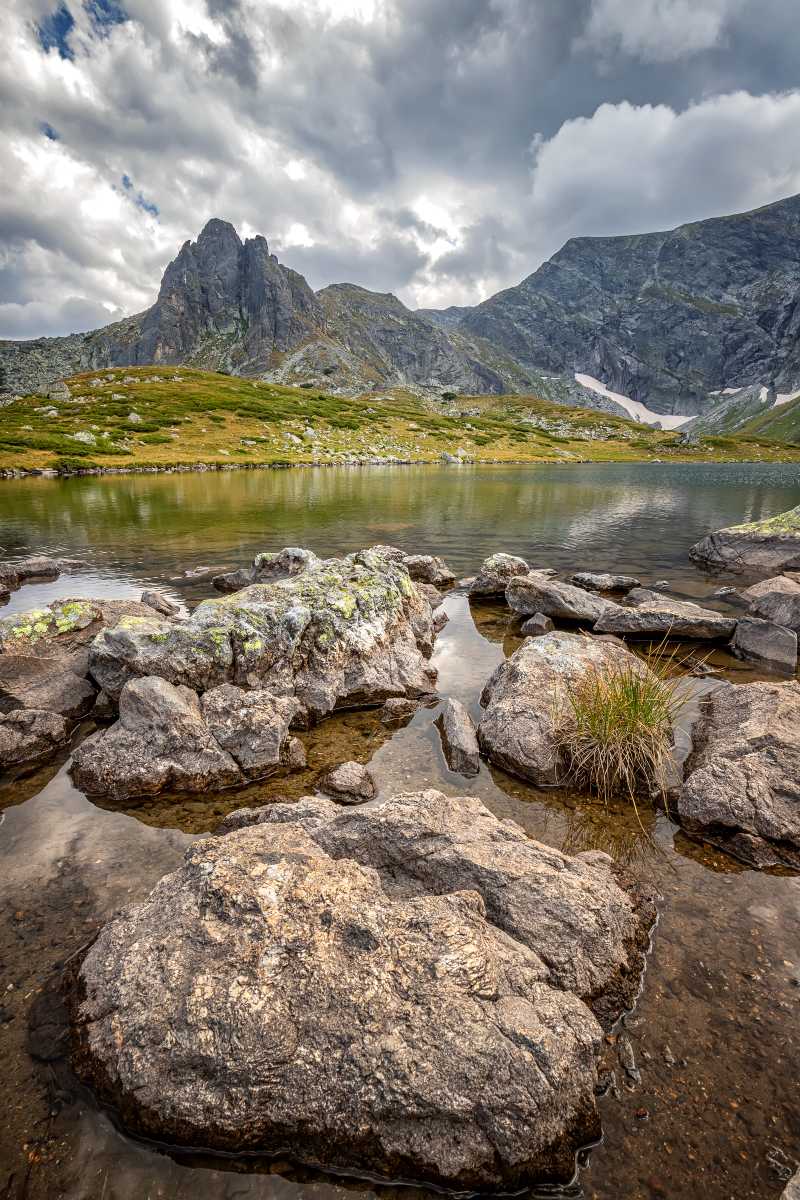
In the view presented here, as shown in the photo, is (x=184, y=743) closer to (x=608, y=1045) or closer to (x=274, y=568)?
(x=608, y=1045)

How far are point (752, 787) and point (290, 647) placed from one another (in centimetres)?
982

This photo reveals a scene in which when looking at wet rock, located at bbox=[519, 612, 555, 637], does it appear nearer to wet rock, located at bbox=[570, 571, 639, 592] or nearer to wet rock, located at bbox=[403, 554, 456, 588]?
wet rock, located at bbox=[403, 554, 456, 588]

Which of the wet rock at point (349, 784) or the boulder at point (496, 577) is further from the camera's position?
the boulder at point (496, 577)

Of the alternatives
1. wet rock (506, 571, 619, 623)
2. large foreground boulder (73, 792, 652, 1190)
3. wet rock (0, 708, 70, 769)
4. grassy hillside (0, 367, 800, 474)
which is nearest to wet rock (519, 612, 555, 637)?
wet rock (506, 571, 619, 623)

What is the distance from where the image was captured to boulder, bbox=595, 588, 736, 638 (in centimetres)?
1673

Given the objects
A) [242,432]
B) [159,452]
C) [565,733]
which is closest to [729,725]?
[565,733]

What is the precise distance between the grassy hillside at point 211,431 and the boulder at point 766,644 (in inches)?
3744

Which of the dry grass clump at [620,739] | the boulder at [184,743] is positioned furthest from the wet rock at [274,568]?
the dry grass clump at [620,739]

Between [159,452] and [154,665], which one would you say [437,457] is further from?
[154,665]

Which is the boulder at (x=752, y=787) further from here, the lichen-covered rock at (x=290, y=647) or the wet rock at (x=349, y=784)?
the lichen-covered rock at (x=290, y=647)

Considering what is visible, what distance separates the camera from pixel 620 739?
9641 millimetres

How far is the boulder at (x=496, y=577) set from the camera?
22.5 m

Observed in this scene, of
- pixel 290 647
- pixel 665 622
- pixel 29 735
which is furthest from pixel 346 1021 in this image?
pixel 665 622

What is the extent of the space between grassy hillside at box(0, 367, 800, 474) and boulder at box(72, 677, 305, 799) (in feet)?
295
